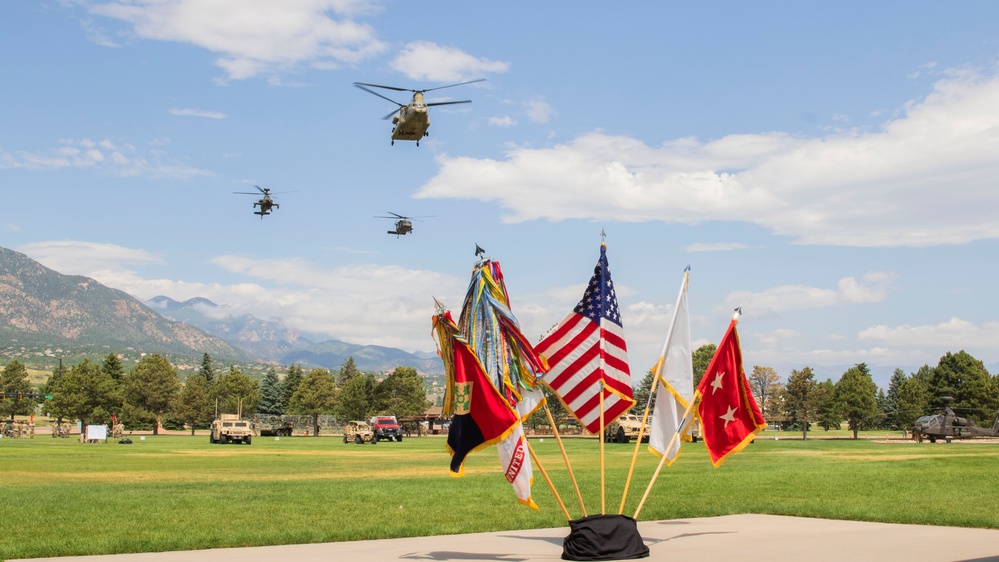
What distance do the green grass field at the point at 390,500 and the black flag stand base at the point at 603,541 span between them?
3635mm

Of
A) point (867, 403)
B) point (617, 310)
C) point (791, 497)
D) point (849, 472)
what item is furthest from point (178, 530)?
point (867, 403)

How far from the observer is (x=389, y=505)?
18656mm

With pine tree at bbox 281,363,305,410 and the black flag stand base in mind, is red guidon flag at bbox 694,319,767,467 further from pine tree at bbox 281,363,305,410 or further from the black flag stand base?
pine tree at bbox 281,363,305,410

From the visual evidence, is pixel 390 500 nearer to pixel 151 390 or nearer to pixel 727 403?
pixel 727 403

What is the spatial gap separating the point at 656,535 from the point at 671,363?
2.60 m

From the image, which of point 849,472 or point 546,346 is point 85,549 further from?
point 849,472

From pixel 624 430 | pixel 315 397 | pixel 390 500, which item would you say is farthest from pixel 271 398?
pixel 390 500

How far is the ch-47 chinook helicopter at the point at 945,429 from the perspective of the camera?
58531mm

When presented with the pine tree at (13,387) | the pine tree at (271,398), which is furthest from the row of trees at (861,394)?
the pine tree at (13,387)

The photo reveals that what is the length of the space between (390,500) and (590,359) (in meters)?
8.44

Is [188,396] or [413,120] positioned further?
[188,396]

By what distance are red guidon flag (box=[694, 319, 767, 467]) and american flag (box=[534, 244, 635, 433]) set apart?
1412 millimetres

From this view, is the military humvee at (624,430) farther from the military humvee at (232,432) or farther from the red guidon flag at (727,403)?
the red guidon flag at (727,403)

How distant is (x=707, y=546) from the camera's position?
12.5 m
